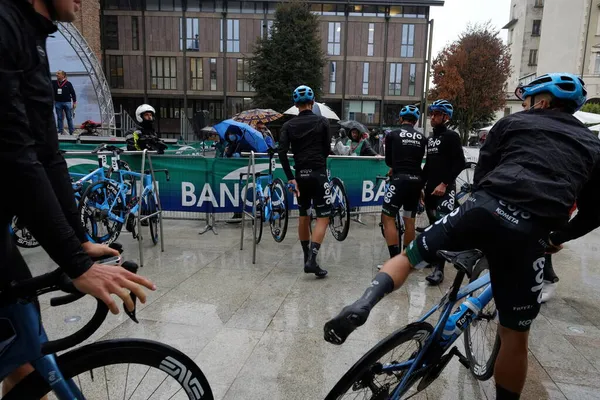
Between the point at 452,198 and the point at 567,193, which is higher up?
the point at 567,193

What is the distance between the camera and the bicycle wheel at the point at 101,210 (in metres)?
5.56

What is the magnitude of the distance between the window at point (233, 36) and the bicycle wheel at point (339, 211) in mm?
40704

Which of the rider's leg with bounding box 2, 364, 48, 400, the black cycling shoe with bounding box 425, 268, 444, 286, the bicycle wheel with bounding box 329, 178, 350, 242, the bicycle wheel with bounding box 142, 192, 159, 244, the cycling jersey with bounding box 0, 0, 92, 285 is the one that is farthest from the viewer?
the bicycle wheel with bounding box 329, 178, 350, 242

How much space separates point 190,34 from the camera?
4325cm

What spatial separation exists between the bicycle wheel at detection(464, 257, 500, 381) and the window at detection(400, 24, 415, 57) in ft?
151

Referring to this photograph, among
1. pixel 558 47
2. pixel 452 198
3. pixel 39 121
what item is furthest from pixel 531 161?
pixel 558 47

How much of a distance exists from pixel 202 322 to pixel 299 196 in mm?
2156

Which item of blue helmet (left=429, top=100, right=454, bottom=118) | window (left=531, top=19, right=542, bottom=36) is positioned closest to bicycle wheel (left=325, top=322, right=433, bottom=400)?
blue helmet (left=429, top=100, right=454, bottom=118)

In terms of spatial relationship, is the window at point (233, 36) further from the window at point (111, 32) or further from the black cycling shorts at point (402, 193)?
the black cycling shorts at point (402, 193)

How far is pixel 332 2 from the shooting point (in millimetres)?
43562

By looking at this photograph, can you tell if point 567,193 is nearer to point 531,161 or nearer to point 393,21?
point 531,161

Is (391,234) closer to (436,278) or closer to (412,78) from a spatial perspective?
(436,278)

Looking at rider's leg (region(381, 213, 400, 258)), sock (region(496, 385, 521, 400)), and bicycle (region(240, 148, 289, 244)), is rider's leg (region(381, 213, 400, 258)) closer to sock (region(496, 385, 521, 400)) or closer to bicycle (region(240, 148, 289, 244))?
bicycle (region(240, 148, 289, 244))

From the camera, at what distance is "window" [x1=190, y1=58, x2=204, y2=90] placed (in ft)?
143
